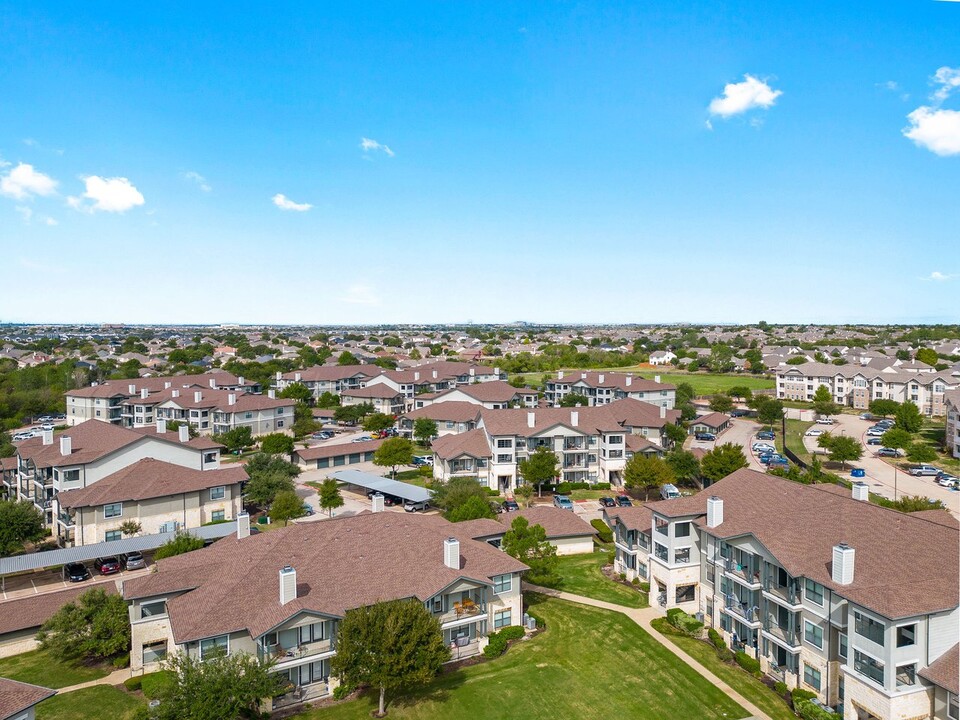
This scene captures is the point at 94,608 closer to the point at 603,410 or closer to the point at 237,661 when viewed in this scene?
the point at 237,661

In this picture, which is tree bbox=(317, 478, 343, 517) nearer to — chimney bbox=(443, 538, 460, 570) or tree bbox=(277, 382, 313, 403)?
chimney bbox=(443, 538, 460, 570)

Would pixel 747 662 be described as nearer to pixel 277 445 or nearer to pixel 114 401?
pixel 277 445

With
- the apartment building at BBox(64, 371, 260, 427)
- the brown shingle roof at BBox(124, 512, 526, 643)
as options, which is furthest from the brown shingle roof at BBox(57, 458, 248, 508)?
the apartment building at BBox(64, 371, 260, 427)

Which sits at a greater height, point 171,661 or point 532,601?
point 171,661

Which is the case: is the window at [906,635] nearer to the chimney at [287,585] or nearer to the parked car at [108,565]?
the chimney at [287,585]

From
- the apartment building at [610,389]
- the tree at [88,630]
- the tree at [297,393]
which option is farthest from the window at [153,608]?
the tree at [297,393]

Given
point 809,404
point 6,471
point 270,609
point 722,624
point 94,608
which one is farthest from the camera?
point 809,404

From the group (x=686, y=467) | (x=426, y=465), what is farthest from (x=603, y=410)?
(x=426, y=465)

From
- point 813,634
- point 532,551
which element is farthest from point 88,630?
point 813,634
